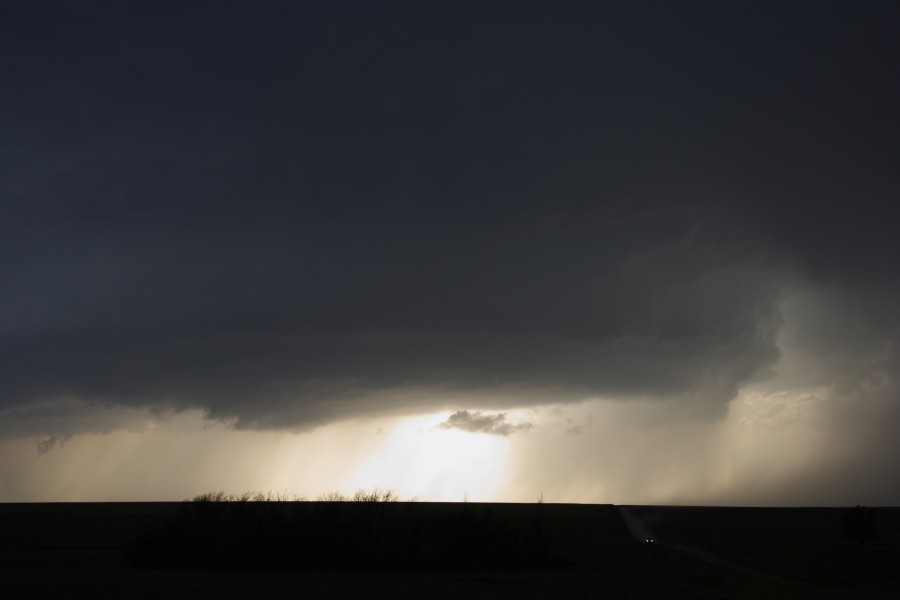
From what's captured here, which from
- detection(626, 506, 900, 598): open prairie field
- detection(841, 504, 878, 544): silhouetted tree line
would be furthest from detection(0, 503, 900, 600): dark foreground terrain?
detection(841, 504, 878, 544): silhouetted tree line

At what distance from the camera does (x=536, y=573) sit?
284 ft

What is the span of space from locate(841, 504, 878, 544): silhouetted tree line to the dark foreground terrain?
1.98 m

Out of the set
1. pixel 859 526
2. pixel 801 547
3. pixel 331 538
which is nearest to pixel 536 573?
pixel 331 538

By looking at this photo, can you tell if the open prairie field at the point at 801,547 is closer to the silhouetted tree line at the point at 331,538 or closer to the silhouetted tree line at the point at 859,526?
the silhouetted tree line at the point at 859,526

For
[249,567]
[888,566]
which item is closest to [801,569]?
[888,566]

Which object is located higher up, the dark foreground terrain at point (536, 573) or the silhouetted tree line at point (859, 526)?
the silhouetted tree line at point (859, 526)

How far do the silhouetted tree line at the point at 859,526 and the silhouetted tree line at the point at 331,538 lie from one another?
4939cm

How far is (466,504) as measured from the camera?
100 meters

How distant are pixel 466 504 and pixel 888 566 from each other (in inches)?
1812

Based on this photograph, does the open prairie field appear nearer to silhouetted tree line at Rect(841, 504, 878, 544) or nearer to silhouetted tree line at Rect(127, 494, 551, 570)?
silhouetted tree line at Rect(841, 504, 878, 544)

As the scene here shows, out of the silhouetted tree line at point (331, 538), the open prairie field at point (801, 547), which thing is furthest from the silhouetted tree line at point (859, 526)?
the silhouetted tree line at point (331, 538)

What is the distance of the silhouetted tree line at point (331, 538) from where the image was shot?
88500mm

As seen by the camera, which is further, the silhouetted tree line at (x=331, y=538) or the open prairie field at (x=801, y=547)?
the silhouetted tree line at (x=331, y=538)

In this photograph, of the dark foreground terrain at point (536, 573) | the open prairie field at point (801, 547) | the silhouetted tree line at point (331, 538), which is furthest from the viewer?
the silhouetted tree line at point (331, 538)
